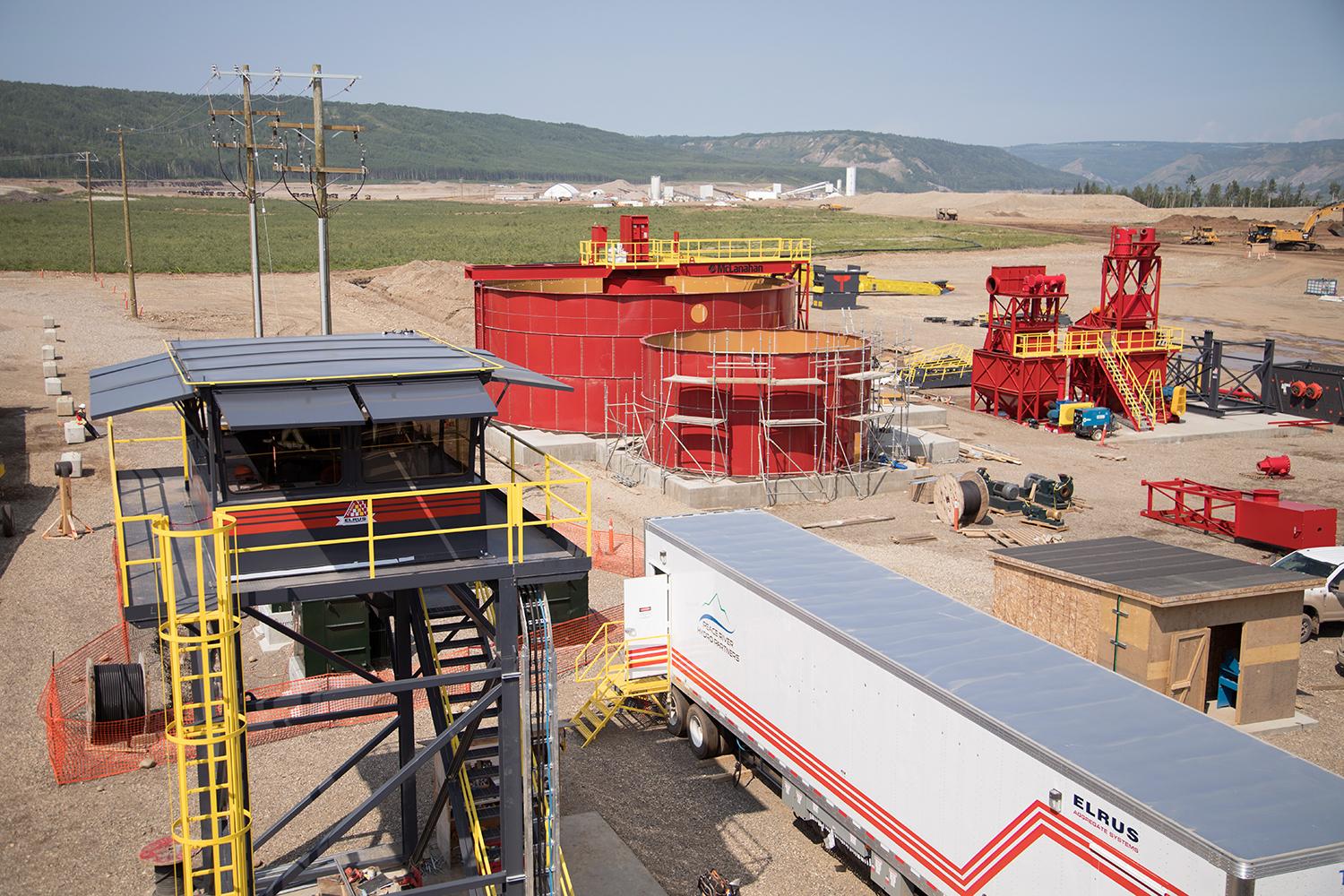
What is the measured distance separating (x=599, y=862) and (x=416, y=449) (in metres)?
6.05

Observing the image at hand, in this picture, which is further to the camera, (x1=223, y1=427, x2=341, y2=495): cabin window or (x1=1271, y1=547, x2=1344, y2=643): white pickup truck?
(x1=1271, y1=547, x2=1344, y2=643): white pickup truck

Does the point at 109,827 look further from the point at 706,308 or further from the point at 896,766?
the point at 706,308

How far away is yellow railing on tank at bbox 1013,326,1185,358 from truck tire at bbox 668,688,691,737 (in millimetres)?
27807

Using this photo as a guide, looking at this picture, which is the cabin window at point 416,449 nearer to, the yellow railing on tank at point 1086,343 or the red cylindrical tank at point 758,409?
the red cylindrical tank at point 758,409

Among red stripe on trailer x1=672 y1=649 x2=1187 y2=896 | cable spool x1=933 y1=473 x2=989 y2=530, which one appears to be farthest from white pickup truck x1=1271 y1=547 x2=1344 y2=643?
red stripe on trailer x1=672 y1=649 x2=1187 y2=896

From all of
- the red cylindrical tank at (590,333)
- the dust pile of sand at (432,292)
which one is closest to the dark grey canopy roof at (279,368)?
the red cylindrical tank at (590,333)

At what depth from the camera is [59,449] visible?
1405 inches

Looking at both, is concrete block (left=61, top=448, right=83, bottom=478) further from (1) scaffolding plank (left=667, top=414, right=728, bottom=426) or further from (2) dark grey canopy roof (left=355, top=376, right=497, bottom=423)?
(2) dark grey canopy roof (left=355, top=376, right=497, bottom=423)

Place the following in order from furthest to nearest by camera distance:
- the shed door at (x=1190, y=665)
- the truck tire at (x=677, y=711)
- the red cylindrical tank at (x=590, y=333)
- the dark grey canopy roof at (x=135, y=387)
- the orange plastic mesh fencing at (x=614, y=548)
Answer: the red cylindrical tank at (x=590, y=333) → the orange plastic mesh fencing at (x=614, y=548) → the truck tire at (x=677, y=711) → the shed door at (x=1190, y=665) → the dark grey canopy roof at (x=135, y=387)

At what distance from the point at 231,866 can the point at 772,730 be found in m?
7.28

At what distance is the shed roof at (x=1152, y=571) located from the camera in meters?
16.9

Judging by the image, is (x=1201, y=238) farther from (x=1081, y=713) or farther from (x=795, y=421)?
(x=1081, y=713)

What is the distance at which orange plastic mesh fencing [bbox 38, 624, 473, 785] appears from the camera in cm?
1670

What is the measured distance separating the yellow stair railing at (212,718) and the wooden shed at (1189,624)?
41.4ft
